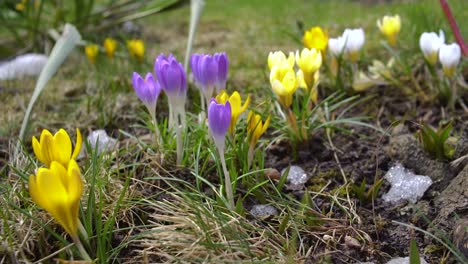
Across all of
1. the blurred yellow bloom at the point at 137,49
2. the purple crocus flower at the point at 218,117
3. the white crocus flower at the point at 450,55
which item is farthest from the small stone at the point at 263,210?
the blurred yellow bloom at the point at 137,49

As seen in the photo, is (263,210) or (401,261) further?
(263,210)

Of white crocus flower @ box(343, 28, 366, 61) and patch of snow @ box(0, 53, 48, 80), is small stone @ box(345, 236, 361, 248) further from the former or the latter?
patch of snow @ box(0, 53, 48, 80)

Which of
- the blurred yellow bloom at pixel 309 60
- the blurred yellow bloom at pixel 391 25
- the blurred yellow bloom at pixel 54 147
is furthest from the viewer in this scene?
the blurred yellow bloom at pixel 391 25

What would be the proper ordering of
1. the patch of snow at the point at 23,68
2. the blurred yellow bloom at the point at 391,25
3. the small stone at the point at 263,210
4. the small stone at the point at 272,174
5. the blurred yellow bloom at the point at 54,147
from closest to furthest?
the blurred yellow bloom at the point at 54,147 < the small stone at the point at 263,210 < the small stone at the point at 272,174 < the blurred yellow bloom at the point at 391,25 < the patch of snow at the point at 23,68

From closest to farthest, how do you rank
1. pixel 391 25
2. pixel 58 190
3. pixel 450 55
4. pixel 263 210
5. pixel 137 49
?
pixel 58 190 < pixel 263 210 < pixel 450 55 < pixel 391 25 < pixel 137 49

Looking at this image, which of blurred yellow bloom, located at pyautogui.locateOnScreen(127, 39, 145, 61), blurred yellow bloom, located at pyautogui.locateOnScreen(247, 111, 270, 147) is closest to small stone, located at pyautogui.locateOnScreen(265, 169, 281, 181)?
blurred yellow bloom, located at pyautogui.locateOnScreen(247, 111, 270, 147)

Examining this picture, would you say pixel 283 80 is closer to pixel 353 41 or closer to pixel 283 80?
pixel 283 80

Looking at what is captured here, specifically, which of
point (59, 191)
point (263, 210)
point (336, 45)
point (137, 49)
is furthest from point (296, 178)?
point (137, 49)

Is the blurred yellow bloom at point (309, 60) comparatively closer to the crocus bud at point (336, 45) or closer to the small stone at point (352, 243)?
the crocus bud at point (336, 45)
